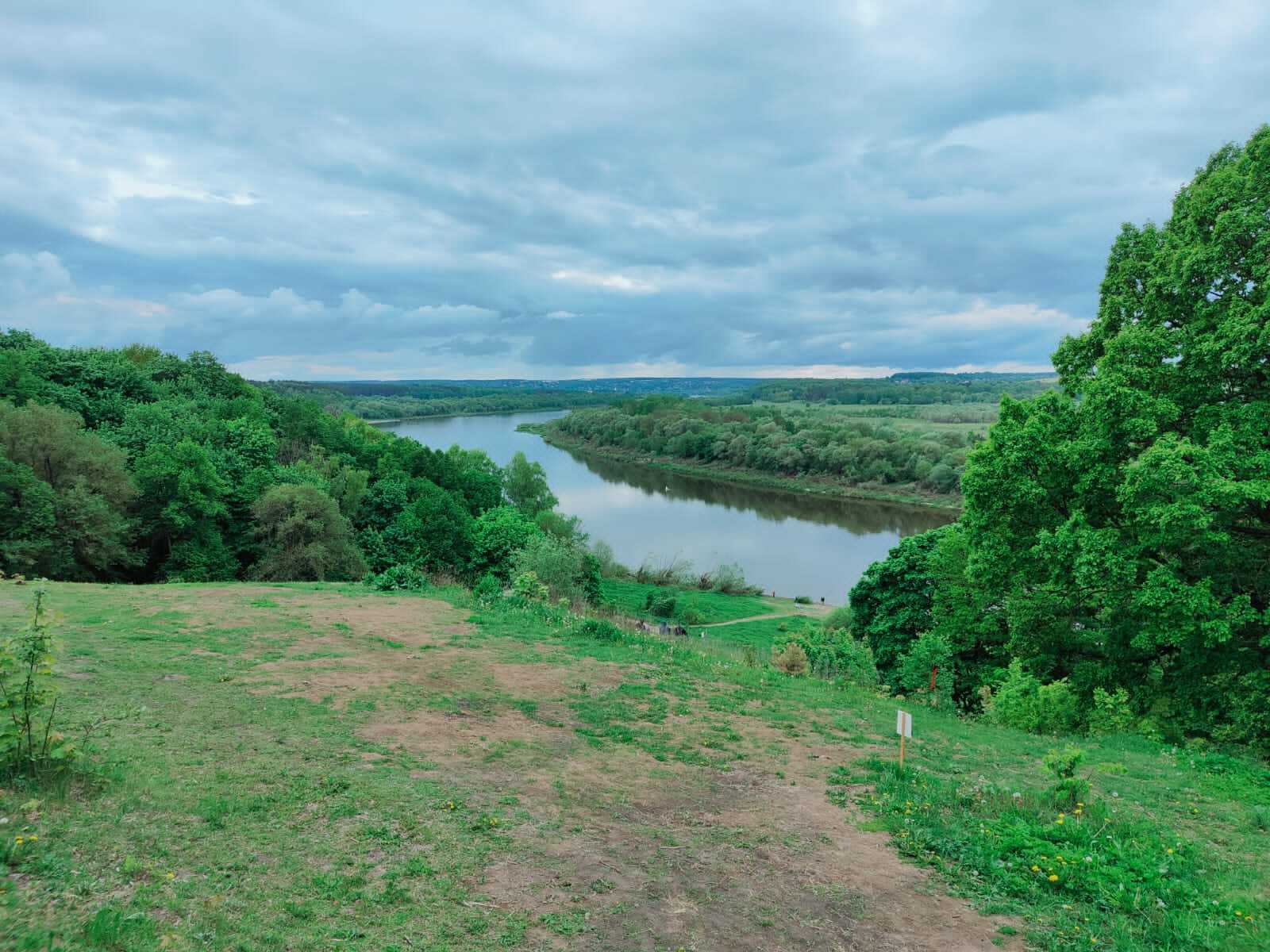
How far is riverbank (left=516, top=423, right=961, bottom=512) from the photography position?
7338 cm

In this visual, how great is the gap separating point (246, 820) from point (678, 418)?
112642 mm

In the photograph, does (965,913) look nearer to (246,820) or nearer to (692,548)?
(246,820)

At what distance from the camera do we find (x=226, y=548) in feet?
91.0

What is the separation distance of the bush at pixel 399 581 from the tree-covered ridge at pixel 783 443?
65514 mm

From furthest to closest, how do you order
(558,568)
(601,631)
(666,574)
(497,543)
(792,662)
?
(666,574)
(497,543)
(558,568)
(792,662)
(601,631)

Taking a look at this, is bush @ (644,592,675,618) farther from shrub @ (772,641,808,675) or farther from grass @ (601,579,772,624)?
shrub @ (772,641,808,675)

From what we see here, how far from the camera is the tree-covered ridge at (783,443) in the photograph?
265 ft

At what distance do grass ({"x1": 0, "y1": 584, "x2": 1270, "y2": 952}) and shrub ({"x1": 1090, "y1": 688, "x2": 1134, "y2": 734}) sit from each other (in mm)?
1313

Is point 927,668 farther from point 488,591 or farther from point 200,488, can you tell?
point 200,488

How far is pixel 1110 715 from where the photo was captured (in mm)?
12102

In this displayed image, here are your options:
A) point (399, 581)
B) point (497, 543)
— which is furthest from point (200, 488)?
point (497, 543)

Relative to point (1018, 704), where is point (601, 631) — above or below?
above

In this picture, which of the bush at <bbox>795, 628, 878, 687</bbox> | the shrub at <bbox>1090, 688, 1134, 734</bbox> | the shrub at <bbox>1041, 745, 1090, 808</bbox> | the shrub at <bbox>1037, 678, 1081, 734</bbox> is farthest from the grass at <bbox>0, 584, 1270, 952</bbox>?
the bush at <bbox>795, 628, 878, 687</bbox>

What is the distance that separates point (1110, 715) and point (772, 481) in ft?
254
